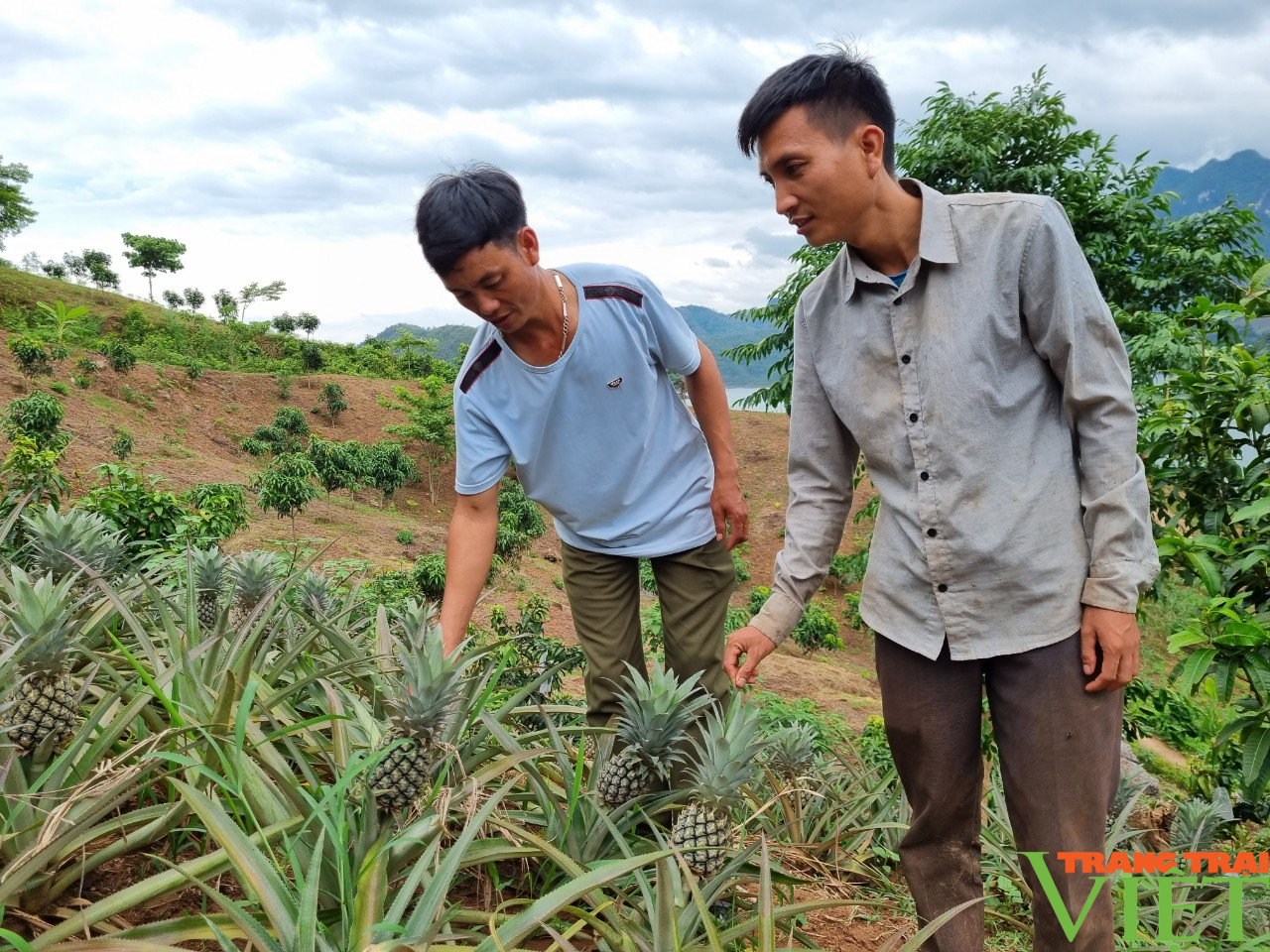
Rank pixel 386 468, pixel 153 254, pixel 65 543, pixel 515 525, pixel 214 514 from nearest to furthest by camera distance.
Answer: pixel 65 543 < pixel 214 514 < pixel 515 525 < pixel 386 468 < pixel 153 254

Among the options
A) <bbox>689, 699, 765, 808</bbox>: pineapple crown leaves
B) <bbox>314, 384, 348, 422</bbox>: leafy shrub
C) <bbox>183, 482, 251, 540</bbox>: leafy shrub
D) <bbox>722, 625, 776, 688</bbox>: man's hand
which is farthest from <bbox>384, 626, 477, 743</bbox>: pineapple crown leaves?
<bbox>314, 384, 348, 422</bbox>: leafy shrub

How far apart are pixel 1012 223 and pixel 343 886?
173cm

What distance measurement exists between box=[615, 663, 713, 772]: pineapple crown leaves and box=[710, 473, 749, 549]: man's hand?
0.85m

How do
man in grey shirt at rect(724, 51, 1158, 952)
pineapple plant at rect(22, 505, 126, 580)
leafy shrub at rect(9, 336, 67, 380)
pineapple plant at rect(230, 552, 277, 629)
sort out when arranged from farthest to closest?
1. leafy shrub at rect(9, 336, 67, 380)
2. pineapple plant at rect(230, 552, 277, 629)
3. pineapple plant at rect(22, 505, 126, 580)
4. man in grey shirt at rect(724, 51, 1158, 952)

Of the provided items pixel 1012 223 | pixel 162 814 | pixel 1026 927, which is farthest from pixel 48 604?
pixel 1026 927

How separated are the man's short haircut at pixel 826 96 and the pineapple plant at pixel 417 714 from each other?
121cm

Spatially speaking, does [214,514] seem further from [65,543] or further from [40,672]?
[40,672]

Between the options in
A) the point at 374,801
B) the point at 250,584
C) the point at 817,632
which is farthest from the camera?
the point at 817,632

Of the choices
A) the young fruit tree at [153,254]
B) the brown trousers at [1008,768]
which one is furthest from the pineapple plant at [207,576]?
the young fruit tree at [153,254]

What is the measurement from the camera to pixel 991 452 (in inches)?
69.1

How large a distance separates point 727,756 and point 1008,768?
2.02ft

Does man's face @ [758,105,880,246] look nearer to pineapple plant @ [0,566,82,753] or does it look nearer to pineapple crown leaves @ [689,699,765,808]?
pineapple crown leaves @ [689,699,765,808]

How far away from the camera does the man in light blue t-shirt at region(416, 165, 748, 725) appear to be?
2.47 m

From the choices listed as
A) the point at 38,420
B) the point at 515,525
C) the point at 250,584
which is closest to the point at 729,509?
the point at 250,584
